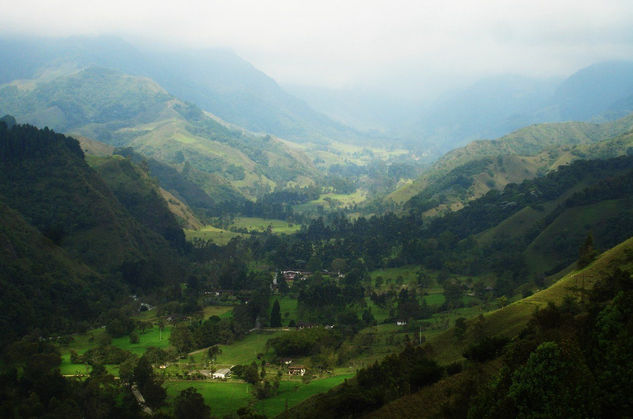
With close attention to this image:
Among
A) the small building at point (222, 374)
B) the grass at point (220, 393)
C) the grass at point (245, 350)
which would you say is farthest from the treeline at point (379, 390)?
the grass at point (245, 350)

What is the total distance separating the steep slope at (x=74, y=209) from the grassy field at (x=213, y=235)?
21.6 m

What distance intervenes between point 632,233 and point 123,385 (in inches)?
2945

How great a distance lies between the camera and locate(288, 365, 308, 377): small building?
62844mm

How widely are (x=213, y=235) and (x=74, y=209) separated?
49.0 m

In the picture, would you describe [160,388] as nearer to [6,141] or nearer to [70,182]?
[70,182]

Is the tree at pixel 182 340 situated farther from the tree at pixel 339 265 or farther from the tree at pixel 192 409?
the tree at pixel 339 265

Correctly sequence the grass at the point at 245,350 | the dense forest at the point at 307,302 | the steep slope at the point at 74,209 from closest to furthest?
the dense forest at the point at 307,302 < the grass at the point at 245,350 < the steep slope at the point at 74,209

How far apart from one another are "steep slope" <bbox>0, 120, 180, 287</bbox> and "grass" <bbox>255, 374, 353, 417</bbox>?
164 ft

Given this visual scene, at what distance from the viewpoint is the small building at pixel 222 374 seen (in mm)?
62125

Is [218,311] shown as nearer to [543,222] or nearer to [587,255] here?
[587,255]

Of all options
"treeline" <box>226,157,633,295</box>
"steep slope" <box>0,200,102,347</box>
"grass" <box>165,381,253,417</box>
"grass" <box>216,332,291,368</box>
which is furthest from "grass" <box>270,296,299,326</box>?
"steep slope" <box>0,200,102,347</box>

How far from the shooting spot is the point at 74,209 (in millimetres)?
105000

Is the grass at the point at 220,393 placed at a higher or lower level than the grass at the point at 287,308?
higher

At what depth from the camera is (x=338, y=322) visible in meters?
82.2
